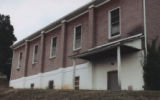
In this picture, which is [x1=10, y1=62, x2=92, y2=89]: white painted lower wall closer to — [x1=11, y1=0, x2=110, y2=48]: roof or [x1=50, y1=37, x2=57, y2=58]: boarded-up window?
[x1=50, y1=37, x2=57, y2=58]: boarded-up window

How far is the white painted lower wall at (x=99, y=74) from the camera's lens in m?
15.1

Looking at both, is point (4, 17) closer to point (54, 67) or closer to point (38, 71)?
point (38, 71)

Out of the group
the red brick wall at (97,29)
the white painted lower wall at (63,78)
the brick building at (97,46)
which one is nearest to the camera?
the brick building at (97,46)

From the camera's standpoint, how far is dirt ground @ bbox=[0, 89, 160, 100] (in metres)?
10.6

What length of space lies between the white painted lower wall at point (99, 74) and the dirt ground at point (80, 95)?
12.4ft

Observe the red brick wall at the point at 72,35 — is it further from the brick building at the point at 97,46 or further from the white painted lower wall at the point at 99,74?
the white painted lower wall at the point at 99,74

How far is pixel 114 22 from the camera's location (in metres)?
17.8

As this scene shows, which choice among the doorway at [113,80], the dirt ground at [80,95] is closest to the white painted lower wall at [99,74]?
the doorway at [113,80]

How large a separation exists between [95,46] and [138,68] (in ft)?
15.1

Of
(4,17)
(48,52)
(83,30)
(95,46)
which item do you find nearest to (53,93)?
(95,46)

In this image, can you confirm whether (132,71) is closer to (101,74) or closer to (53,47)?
(101,74)

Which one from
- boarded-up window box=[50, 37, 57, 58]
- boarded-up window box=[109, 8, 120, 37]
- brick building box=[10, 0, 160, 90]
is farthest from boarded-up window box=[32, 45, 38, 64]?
boarded-up window box=[109, 8, 120, 37]

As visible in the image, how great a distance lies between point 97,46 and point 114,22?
84.8 inches

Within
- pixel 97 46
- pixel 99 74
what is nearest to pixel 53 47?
pixel 97 46
